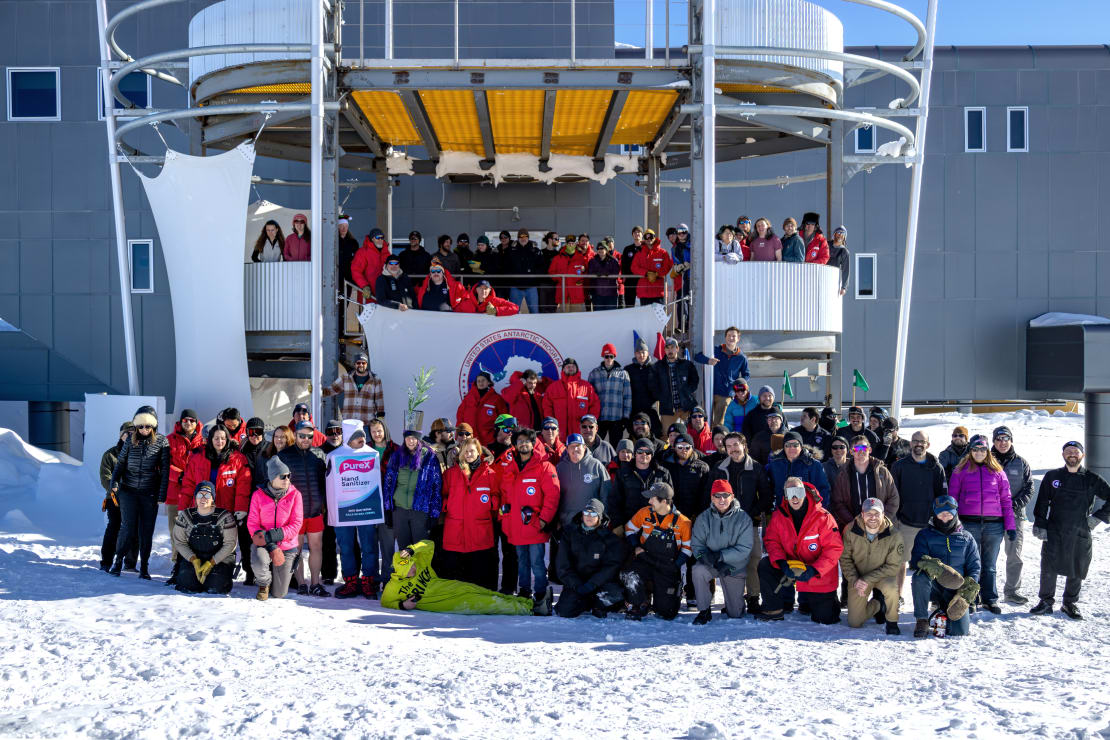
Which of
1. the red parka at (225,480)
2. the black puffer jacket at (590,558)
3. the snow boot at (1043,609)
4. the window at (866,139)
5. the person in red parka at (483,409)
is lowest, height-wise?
the snow boot at (1043,609)

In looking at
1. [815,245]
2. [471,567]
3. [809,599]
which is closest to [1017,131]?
[815,245]

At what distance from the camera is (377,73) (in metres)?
13.5

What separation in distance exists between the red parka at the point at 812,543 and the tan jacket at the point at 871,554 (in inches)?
3.7

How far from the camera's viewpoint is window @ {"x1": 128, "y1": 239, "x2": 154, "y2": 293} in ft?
72.6

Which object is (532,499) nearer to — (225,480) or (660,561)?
(660,561)

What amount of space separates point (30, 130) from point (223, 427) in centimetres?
1517

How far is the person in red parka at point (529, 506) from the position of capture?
31.3 feet

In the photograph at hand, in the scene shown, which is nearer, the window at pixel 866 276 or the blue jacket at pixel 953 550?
the blue jacket at pixel 953 550

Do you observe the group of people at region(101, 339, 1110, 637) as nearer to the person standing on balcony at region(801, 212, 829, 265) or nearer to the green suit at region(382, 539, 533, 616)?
the green suit at region(382, 539, 533, 616)

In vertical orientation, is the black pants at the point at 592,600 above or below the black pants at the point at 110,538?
below

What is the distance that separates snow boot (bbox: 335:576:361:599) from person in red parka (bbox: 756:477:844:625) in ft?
12.2

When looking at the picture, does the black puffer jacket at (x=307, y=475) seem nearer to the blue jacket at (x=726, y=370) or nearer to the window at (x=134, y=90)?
the blue jacket at (x=726, y=370)

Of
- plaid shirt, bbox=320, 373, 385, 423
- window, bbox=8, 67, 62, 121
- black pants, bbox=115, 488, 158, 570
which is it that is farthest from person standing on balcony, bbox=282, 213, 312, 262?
window, bbox=8, 67, 62, 121

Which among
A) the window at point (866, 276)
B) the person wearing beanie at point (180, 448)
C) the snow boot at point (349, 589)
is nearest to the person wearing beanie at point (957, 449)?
the snow boot at point (349, 589)
